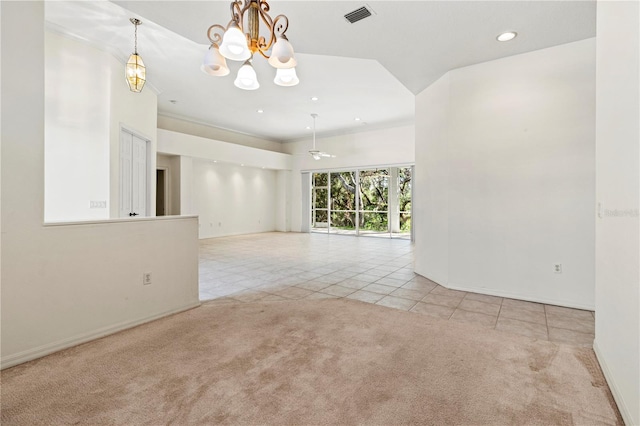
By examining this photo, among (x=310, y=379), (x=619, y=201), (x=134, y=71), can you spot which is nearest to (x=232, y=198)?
(x=134, y=71)

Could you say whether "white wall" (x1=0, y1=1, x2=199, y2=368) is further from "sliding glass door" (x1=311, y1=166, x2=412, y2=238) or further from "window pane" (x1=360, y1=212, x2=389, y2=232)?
"window pane" (x1=360, y1=212, x2=389, y2=232)

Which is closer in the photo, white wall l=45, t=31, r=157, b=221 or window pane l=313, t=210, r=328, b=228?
white wall l=45, t=31, r=157, b=221

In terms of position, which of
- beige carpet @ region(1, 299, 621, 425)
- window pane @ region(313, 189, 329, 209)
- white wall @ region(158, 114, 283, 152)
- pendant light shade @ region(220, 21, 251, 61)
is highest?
white wall @ region(158, 114, 283, 152)

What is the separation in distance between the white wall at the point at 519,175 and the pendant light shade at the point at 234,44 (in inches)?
118

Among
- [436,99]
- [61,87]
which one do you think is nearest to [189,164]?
[61,87]

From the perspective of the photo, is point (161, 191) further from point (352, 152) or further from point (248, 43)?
point (248, 43)

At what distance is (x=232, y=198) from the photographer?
403 inches

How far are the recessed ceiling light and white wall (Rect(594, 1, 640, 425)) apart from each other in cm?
109

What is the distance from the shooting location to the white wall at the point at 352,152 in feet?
29.8

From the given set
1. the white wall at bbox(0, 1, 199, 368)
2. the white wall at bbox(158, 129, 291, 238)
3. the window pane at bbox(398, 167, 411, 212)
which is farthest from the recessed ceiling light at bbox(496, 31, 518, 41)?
the white wall at bbox(158, 129, 291, 238)

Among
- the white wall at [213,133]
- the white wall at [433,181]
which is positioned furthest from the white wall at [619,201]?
the white wall at [213,133]

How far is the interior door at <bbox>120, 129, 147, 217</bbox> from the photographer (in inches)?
206

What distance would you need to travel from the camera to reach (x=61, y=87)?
4.06 metres

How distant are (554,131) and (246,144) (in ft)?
30.0
